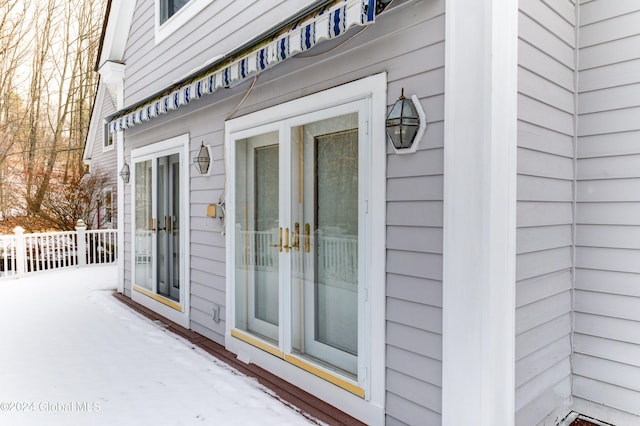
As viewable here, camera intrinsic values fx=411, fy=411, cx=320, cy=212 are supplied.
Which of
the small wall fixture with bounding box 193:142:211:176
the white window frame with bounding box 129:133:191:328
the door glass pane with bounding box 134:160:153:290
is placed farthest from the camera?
the door glass pane with bounding box 134:160:153:290

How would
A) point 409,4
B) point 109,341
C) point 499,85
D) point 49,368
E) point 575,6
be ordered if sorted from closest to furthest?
1. point 499,85
2. point 409,4
3. point 575,6
4. point 49,368
5. point 109,341

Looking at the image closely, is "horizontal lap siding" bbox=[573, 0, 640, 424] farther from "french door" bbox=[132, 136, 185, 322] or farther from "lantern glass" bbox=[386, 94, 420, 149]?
"french door" bbox=[132, 136, 185, 322]

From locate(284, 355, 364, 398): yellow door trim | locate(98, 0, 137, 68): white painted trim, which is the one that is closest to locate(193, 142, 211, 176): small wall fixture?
locate(284, 355, 364, 398): yellow door trim

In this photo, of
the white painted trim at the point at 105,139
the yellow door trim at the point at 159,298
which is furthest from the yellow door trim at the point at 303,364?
the white painted trim at the point at 105,139

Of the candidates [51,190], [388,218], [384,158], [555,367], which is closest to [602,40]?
[384,158]

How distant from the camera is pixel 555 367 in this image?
8.85ft

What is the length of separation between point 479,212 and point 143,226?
209 inches

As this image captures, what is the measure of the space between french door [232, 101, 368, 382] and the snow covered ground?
20.2 inches

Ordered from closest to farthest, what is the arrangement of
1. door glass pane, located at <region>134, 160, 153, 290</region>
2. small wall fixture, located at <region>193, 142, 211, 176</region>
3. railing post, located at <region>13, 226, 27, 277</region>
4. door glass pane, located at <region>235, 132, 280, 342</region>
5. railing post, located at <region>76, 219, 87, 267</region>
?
door glass pane, located at <region>235, 132, 280, 342</region> → small wall fixture, located at <region>193, 142, 211, 176</region> → door glass pane, located at <region>134, 160, 153, 290</region> → railing post, located at <region>13, 226, 27, 277</region> → railing post, located at <region>76, 219, 87, 267</region>

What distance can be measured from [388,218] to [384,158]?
0.37 metres

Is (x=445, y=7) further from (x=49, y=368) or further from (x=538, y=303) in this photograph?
(x=49, y=368)

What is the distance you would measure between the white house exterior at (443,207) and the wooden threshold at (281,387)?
4.4 inches

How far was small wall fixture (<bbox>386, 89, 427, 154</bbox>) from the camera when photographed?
7.69 ft

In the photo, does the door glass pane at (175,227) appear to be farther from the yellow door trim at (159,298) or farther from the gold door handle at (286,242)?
the gold door handle at (286,242)
